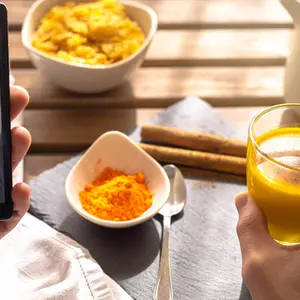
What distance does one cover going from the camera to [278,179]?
69 cm

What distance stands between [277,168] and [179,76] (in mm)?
549

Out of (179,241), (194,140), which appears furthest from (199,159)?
(179,241)

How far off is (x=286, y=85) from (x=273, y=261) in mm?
338

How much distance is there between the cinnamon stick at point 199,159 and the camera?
0.97 metres

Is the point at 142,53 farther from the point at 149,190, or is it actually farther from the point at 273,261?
the point at 273,261

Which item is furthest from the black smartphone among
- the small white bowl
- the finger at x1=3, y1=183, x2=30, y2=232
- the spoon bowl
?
the spoon bowl

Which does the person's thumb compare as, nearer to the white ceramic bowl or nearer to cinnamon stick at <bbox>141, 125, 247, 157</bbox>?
cinnamon stick at <bbox>141, 125, 247, 157</bbox>

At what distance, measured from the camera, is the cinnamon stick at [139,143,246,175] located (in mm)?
966

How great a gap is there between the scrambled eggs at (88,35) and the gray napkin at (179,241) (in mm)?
195

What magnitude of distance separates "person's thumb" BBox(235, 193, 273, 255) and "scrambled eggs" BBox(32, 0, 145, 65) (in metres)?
0.45

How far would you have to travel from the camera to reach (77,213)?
90cm

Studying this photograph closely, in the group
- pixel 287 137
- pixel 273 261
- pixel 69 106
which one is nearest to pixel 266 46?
pixel 69 106

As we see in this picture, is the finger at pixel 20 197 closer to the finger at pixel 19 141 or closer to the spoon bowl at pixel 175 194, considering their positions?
the finger at pixel 19 141

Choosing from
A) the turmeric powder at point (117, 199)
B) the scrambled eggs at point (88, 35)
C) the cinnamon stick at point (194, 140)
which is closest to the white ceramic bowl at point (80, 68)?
the scrambled eggs at point (88, 35)
